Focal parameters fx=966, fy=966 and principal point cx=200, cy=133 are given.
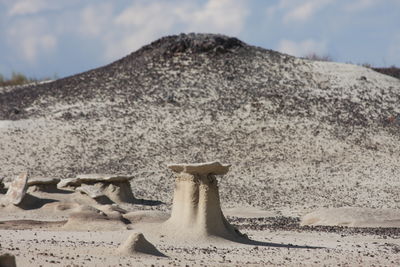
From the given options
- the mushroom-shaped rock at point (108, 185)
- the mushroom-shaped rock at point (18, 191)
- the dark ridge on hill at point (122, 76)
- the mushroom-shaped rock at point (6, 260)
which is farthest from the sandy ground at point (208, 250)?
the dark ridge on hill at point (122, 76)

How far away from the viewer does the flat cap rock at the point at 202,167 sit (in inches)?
631

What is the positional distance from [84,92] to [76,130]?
364 centimetres

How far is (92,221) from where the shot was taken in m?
17.6

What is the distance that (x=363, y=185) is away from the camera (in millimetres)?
28266

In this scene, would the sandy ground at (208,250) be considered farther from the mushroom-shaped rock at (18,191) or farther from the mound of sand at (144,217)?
the mushroom-shaped rock at (18,191)

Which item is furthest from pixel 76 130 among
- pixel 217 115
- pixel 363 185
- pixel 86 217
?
pixel 86 217

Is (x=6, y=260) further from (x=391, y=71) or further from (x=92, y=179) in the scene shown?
(x=391, y=71)

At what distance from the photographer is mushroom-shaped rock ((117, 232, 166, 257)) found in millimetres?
13148

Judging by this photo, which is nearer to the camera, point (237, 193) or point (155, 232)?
point (155, 232)

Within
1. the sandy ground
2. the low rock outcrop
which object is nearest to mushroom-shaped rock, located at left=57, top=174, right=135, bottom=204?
the low rock outcrop

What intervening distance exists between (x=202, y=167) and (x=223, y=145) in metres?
15.5

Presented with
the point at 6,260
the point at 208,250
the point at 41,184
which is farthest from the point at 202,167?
the point at 41,184

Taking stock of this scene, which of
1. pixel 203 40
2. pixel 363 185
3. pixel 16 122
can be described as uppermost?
pixel 203 40

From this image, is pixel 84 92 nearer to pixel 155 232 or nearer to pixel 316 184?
pixel 316 184
